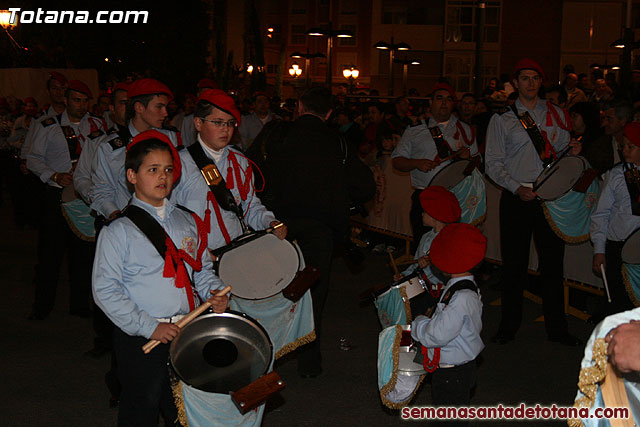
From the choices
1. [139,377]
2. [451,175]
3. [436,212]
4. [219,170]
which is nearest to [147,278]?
[139,377]

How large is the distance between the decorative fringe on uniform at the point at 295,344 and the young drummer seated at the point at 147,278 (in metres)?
1.39

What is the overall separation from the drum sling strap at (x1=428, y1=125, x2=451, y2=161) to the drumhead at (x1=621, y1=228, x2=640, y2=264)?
2.17 m

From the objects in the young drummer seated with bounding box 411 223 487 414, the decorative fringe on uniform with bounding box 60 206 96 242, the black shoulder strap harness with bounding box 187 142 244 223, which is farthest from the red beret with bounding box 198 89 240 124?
the decorative fringe on uniform with bounding box 60 206 96 242

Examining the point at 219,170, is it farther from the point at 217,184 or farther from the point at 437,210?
the point at 437,210

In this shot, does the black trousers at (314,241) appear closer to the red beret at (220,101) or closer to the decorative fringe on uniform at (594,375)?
the red beret at (220,101)

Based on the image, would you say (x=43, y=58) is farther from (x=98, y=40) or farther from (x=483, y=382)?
(x=483, y=382)

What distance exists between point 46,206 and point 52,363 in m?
1.77

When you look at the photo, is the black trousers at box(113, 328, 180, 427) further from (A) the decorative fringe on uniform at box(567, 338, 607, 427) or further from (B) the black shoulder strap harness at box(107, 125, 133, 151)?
(A) the decorative fringe on uniform at box(567, 338, 607, 427)

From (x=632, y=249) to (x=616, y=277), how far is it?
1.17 ft

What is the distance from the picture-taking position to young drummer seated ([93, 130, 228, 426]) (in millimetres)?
3664

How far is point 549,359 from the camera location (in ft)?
21.3

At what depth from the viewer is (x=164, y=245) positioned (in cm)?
378

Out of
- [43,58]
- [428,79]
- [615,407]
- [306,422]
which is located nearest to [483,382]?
[306,422]

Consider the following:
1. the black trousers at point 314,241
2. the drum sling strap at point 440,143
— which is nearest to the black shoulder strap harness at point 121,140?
the black trousers at point 314,241
